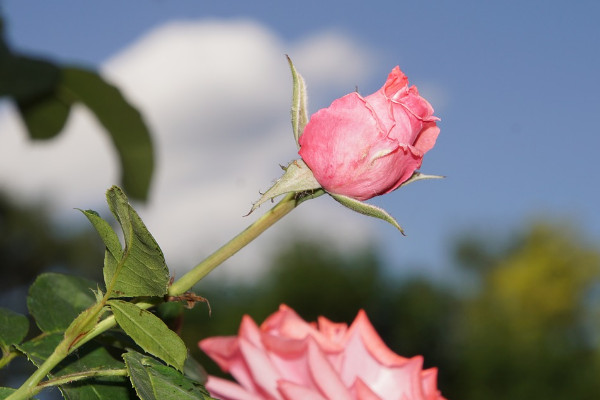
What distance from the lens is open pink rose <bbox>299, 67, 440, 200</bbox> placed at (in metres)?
0.33

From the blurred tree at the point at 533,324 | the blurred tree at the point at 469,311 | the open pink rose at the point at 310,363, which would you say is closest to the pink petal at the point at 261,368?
the open pink rose at the point at 310,363

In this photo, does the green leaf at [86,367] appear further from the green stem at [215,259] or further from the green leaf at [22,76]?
the green leaf at [22,76]

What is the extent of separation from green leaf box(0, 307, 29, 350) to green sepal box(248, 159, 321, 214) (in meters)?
0.12

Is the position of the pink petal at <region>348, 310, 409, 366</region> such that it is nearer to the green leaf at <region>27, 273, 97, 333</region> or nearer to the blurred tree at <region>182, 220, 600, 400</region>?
the green leaf at <region>27, 273, 97, 333</region>

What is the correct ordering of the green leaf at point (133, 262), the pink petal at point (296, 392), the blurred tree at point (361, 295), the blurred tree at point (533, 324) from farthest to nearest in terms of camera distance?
the blurred tree at point (361, 295), the blurred tree at point (533, 324), the pink petal at point (296, 392), the green leaf at point (133, 262)

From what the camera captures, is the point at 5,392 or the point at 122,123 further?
the point at 122,123

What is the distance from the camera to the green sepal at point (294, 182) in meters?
0.32

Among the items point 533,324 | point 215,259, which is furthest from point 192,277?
point 533,324

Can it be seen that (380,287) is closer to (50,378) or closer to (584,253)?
(584,253)

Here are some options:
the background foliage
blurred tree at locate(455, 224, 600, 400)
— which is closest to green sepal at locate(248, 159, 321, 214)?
the background foliage

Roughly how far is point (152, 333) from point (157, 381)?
0.02m

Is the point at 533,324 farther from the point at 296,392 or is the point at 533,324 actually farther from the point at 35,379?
the point at 35,379

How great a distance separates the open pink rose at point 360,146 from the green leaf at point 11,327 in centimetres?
15

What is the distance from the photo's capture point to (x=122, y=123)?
0.97 metres
